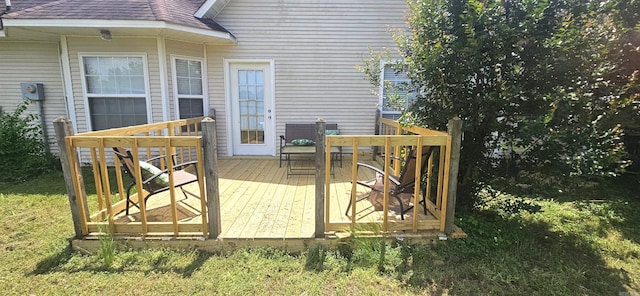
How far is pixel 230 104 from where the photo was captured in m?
6.18

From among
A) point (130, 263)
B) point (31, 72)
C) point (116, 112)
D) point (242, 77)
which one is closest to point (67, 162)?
point (130, 263)

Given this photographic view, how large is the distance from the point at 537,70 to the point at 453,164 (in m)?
1.05

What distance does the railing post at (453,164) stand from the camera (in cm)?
260

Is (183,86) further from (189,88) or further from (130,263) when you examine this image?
(130,263)

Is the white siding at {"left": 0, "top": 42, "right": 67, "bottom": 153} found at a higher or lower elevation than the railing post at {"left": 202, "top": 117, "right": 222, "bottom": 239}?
higher

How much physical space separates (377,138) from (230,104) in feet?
14.4

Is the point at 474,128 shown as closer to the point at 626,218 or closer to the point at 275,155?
the point at 626,218

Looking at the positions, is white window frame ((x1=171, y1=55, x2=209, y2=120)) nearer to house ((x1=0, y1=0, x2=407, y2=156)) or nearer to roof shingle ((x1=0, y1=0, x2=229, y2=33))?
house ((x1=0, y1=0, x2=407, y2=156))

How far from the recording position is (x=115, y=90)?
5.40 m

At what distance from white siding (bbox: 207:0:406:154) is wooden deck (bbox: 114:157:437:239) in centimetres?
191

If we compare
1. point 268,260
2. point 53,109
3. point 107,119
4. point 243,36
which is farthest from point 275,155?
point 53,109

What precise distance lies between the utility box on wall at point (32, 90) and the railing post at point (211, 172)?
5464 mm

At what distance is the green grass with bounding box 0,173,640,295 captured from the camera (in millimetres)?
2203

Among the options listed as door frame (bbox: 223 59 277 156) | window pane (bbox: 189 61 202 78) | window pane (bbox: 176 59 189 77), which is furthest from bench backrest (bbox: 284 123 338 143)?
window pane (bbox: 176 59 189 77)
